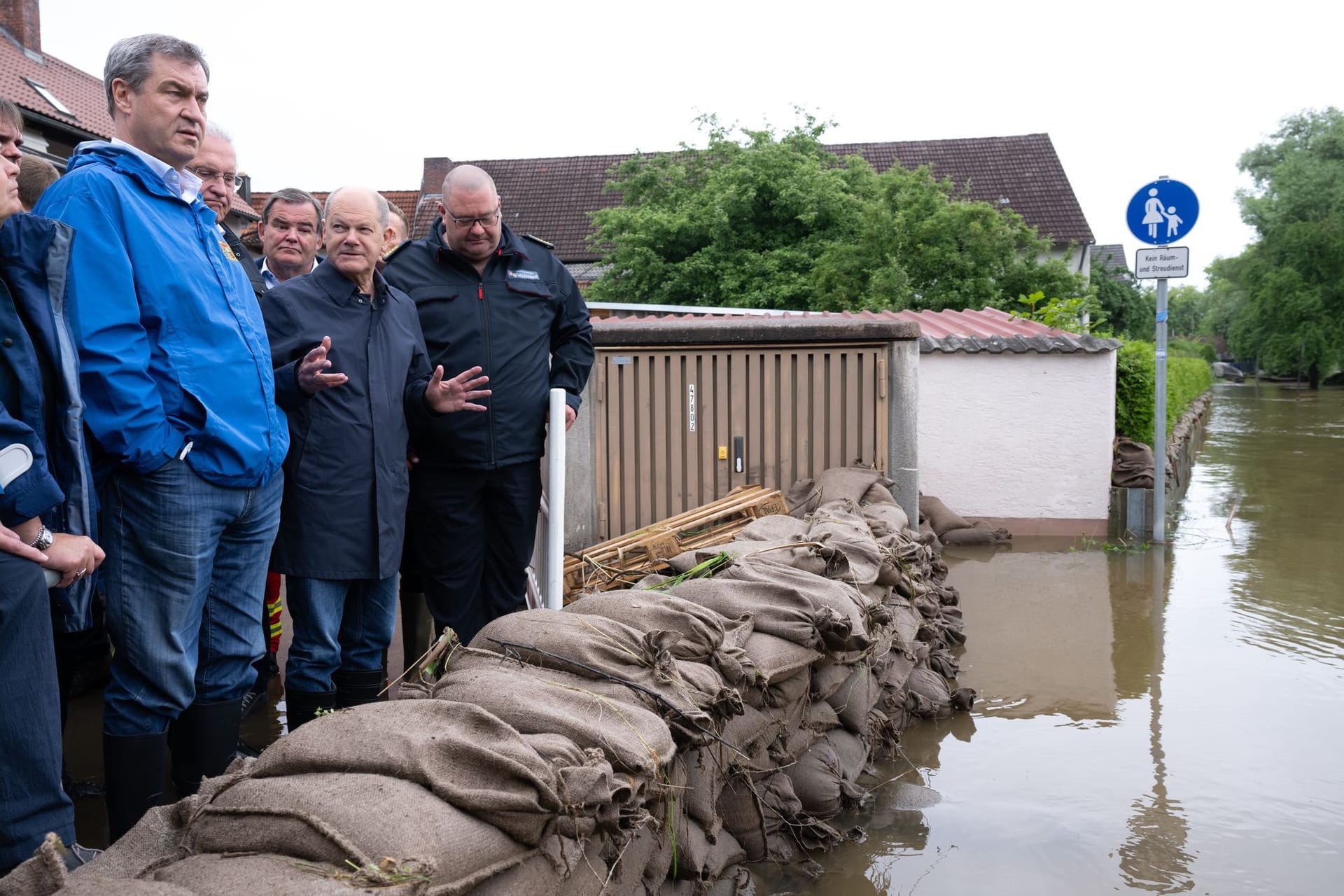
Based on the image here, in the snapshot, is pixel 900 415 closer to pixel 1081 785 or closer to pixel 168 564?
pixel 1081 785

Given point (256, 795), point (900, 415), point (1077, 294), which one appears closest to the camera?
point (256, 795)

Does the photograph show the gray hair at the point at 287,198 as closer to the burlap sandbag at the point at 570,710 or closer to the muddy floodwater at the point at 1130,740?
the burlap sandbag at the point at 570,710

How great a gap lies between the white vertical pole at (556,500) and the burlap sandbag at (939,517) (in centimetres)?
509

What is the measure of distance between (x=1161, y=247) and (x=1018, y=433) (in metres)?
1.71

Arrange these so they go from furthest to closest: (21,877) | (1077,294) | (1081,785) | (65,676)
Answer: (1077,294) → (1081,785) → (65,676) → (21,877)

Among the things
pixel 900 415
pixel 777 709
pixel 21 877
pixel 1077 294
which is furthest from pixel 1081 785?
pixel 1077 294

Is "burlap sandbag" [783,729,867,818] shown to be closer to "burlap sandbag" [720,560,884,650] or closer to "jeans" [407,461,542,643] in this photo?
"burlap sandbag" [720,560,884,650]

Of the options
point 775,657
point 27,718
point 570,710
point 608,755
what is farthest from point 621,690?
point 27,718

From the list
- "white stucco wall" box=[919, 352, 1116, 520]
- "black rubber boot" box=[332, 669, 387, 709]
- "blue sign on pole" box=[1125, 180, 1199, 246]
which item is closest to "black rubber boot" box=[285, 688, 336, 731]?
"black rubber boot" box=[332, 669, 387, 709]

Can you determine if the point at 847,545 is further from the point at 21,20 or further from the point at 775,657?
the point at 21,20

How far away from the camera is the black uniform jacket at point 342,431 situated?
3109 mm

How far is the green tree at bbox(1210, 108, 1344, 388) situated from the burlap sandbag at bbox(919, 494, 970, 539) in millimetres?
36894

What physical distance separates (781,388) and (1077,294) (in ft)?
38.2

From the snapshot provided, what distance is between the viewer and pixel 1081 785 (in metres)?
3.94
